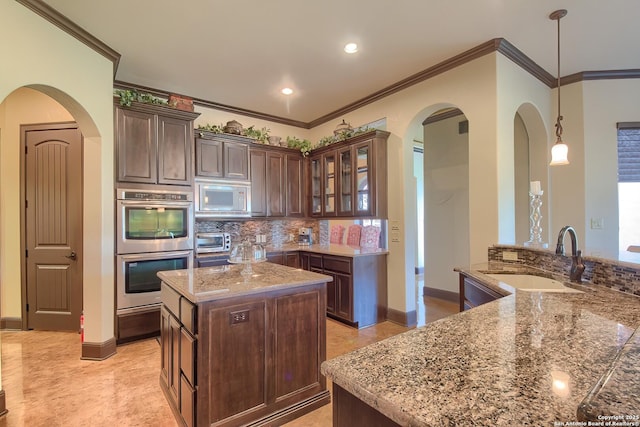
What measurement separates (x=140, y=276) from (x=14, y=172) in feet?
7.02

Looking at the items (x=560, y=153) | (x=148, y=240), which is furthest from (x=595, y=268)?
(x=148, y=240)

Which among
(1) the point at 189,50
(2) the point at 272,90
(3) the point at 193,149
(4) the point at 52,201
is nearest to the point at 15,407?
(4) the point at 52,201

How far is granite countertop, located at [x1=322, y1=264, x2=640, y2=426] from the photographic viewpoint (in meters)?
0.62

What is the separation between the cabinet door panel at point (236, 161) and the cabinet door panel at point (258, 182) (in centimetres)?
17

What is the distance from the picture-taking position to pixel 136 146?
3324 millimetres

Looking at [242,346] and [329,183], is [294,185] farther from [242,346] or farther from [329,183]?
[242,346]

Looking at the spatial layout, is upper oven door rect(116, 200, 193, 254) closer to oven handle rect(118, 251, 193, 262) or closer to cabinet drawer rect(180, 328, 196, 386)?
oven handle rect(118, 251, 193, 262)

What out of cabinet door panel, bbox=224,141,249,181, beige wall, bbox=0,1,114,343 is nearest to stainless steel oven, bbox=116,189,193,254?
beige wall, bbox=0,1,114,343

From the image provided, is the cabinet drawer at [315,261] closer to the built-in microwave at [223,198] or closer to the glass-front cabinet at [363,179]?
the glass-front cabinet at [363,179]

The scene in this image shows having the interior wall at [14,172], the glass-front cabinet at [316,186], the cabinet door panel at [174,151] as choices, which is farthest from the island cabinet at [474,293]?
the interior wall at [14,172]

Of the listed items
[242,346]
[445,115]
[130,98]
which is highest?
[445,115]

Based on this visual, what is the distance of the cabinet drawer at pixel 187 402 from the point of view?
5.80ft

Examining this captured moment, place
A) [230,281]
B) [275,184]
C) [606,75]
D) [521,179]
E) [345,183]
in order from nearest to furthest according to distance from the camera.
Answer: [230,281]
[606,75]
[521,179]
[345,183]
[275,184]

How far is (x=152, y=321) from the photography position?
337 centimetres
